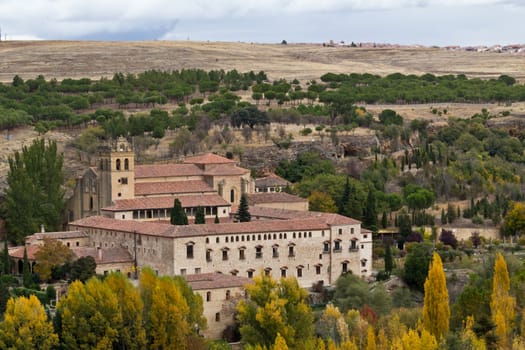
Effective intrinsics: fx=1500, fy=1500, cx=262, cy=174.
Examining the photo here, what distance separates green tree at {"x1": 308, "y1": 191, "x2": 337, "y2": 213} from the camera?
8306 centimetres

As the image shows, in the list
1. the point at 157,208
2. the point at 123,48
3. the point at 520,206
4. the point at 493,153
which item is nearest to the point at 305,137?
the point at 493,153

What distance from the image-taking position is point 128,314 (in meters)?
59.5

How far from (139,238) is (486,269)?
16.3 metres

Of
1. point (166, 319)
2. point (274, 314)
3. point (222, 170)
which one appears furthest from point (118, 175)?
point (274, 314)

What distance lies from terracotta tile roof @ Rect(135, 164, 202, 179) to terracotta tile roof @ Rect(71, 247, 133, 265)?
8.76m

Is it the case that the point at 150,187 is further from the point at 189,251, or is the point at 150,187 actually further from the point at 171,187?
the point at 189,251

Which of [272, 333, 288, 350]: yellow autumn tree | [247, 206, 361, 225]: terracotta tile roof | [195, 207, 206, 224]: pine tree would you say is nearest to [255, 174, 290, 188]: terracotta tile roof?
[247, 206, 361, 225]: terracotta tile roof

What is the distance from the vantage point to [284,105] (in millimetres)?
126625

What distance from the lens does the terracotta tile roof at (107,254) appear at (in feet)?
232

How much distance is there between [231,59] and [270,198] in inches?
3422

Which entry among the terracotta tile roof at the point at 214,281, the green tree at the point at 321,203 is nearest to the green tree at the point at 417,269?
the terracotta tile roof at the point at 214,281

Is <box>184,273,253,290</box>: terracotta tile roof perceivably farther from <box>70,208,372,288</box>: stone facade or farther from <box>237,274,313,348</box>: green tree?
<box>237,274,313,348</box>: green tree

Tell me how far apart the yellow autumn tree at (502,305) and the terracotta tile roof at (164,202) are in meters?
18.8

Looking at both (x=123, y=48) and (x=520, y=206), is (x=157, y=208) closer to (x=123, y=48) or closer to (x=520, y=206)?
(x=520, y=206)
